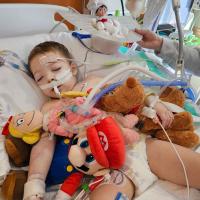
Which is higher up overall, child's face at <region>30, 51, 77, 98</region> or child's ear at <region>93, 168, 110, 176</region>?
child's face at <region>30, 51, 77, 98</region>

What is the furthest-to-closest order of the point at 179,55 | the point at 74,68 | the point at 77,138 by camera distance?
the point at 74,68
the point at 179,55
the point at 77,138

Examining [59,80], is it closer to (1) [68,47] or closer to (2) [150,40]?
(1) [68,47]

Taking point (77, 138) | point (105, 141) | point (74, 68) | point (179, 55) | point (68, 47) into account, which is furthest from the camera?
point (68, 47)

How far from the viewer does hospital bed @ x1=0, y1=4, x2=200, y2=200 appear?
1195mm

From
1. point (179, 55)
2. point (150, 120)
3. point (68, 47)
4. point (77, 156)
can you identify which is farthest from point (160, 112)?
point (68, 47)

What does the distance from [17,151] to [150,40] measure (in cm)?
87

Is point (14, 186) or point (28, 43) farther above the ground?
point (28, 43)

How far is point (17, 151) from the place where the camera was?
3.08 ft

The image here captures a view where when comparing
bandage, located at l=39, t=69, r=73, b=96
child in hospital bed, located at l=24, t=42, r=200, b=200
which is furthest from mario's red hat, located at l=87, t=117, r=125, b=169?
bandage, located at l=39, t=69, r=73, b=96

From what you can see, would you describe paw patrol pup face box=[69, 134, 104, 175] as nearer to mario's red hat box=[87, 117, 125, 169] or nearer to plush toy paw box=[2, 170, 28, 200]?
mario's red hat box=[87, 117, 125, 169]

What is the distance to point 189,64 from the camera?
1.33 m

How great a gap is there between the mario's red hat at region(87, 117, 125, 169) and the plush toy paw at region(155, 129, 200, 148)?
27 centimetres

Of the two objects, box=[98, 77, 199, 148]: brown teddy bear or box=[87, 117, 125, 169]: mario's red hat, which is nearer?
box=[87, 117, 125, 169]: mario's red hat

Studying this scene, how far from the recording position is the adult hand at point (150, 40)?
4.55 ft
